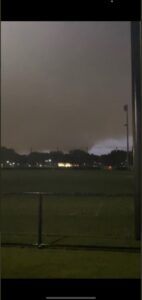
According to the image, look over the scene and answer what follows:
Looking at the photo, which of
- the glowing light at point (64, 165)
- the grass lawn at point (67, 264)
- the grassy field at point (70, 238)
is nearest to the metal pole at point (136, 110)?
the grassy field at point (70, 238)

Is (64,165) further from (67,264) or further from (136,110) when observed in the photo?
(67,264)

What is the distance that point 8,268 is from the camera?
16.6 ft

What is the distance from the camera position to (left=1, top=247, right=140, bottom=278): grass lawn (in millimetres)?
4812

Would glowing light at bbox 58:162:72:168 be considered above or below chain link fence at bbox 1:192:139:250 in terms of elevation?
above

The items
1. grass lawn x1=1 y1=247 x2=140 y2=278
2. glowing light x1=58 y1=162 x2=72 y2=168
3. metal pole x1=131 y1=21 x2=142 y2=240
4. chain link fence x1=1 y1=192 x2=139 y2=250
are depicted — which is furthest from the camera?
glowing light x1=58 y1=162 x2=72 y2=168

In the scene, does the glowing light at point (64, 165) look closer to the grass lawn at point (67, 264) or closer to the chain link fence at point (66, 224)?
the chain link fence at point (66, 224)

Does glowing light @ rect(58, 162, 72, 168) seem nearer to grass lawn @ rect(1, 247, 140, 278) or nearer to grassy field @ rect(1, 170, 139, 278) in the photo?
grassy field @ rect(1, 170, 139, 278)

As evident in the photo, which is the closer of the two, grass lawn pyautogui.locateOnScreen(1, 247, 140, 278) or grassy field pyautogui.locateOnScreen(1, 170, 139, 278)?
grass lawn pyautogui.locateOnScreen(1, 247, 140, 278)

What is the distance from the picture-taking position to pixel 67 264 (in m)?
5.22

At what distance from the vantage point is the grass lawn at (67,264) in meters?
4.81
